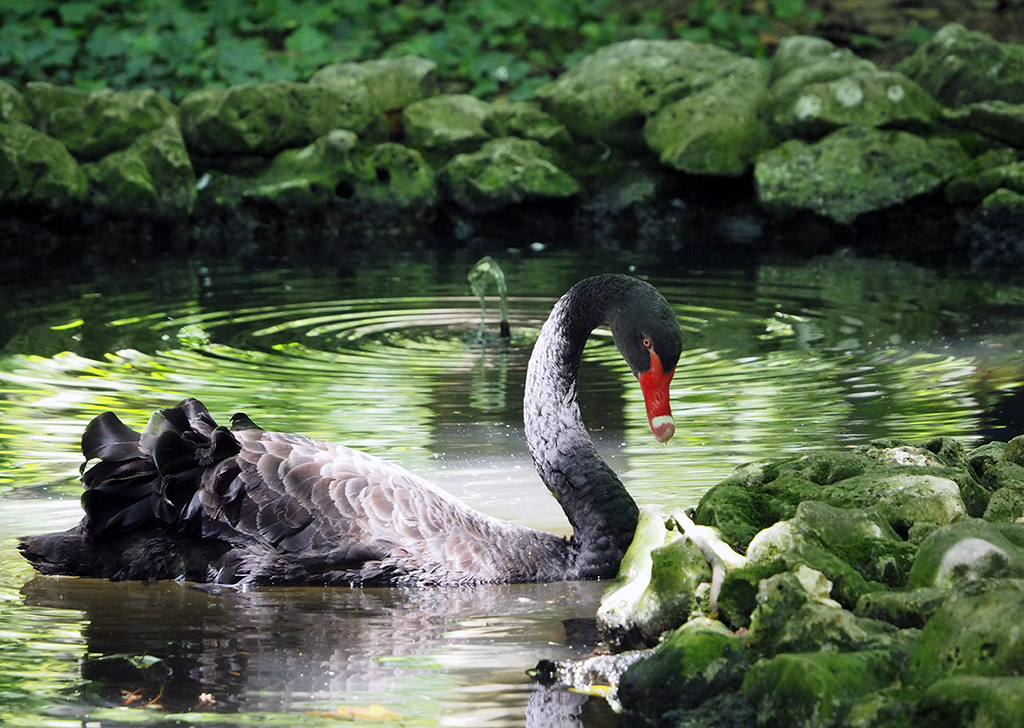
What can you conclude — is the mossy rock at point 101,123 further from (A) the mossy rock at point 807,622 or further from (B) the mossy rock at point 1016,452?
(A) the mossy rock at point 807,622

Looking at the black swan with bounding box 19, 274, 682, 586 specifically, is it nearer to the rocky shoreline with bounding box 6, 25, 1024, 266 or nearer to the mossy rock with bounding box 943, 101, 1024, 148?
the rocky shoreline with bounding box 6, 25, 1024, 266

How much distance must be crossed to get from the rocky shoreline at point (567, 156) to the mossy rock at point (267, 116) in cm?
2

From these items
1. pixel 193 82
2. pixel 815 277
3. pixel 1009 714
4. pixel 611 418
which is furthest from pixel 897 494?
pixel 193 82

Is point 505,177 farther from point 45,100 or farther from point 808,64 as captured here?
point 45,100

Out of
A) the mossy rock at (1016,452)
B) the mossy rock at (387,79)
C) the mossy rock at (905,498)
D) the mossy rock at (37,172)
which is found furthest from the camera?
the mossy rock at (387,79)

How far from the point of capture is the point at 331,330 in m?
8.93

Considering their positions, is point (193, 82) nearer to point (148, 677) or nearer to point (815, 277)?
point (815, 277)

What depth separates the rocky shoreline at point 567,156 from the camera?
13.2m

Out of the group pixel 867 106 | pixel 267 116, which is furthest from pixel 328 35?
pixel 867 106

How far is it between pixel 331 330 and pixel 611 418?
273 cm

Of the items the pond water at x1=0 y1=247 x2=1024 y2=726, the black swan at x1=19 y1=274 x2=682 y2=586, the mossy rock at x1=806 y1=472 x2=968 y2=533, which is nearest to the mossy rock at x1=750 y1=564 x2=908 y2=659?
the pond water at x1=0 y1=247 x2=1024 y2=726

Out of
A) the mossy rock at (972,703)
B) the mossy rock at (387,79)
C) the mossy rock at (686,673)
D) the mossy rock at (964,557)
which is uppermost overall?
the mossy rock at (387,79)

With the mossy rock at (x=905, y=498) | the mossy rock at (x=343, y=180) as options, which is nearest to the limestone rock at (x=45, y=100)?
the mossy rock at (x=343, y=180)

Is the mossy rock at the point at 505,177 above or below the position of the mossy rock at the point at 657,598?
above
